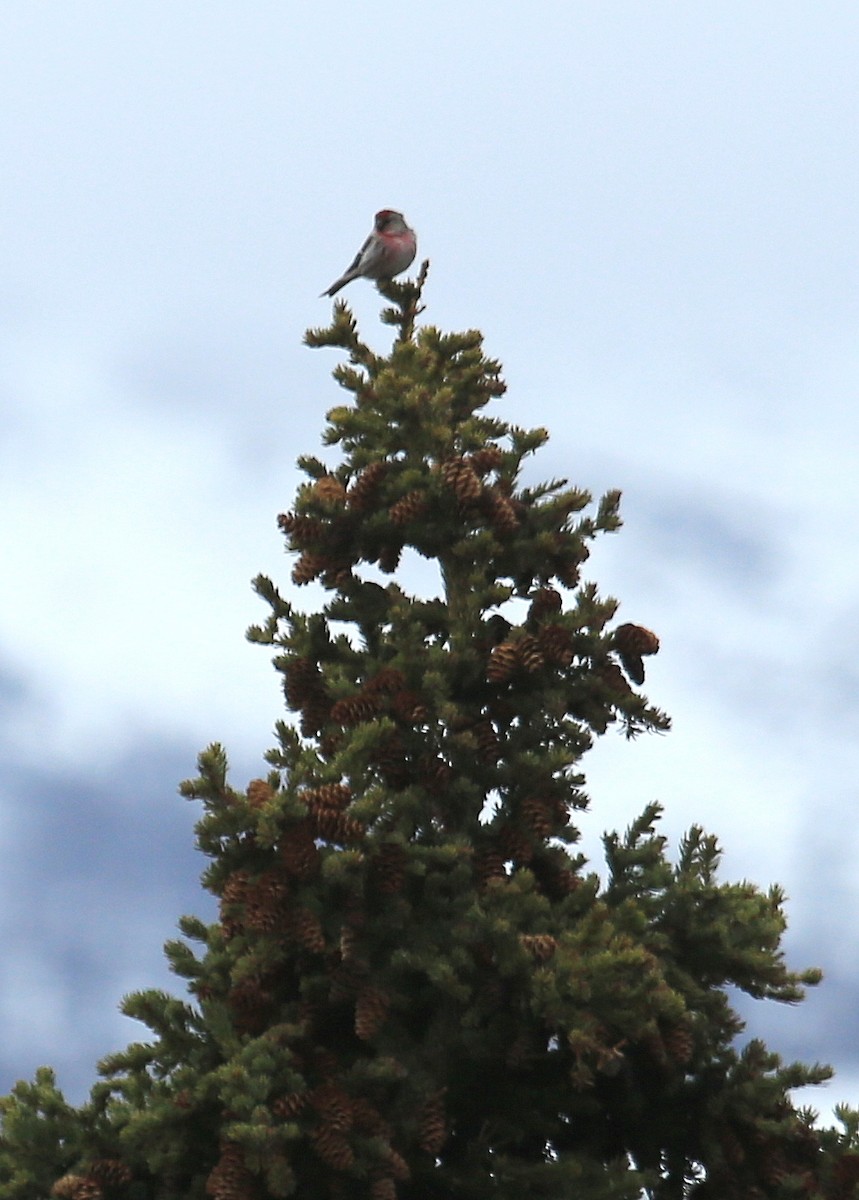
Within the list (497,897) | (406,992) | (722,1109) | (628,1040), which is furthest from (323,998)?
(722,1109)

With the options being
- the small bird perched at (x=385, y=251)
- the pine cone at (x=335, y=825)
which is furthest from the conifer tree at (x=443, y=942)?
the small bird perched at (x=385, y=251)

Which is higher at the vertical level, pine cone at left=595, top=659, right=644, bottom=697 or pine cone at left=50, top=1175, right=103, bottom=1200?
pine cone at left=595, top=659, right=644, bottom=697

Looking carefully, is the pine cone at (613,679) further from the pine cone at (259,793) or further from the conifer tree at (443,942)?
the pine cone at (259,793)

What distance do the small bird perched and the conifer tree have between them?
152cm

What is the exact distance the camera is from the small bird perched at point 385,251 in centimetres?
1295

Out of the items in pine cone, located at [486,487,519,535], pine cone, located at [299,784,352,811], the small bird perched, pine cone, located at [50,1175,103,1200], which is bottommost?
pine cone, located at [50,1175,103,1200]

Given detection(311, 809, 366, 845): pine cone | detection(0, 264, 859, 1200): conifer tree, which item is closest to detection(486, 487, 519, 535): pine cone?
detection(0, 264, 859, 1200): conifer tree

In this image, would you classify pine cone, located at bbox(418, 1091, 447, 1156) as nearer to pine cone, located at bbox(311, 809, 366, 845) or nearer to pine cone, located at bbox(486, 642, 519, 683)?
pine cone, located at bbox(311, 809, 366, 845)

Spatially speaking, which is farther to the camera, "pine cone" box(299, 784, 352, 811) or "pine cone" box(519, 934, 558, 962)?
"pine cone" box(299, 784, 352, 811)

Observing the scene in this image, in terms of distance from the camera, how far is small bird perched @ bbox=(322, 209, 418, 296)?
12.9m

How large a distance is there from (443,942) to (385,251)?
559cm

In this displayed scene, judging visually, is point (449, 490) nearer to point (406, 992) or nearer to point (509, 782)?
point (509, 782)

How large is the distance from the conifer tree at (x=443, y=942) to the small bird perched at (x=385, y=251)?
59.6 inches

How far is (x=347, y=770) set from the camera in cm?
1021
